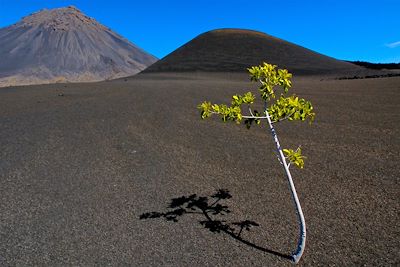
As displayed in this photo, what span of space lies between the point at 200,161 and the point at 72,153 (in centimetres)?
305

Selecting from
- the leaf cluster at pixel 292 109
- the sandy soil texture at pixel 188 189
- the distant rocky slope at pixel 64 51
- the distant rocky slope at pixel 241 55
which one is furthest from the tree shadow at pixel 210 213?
the distant rocky slope at pixel 64 51

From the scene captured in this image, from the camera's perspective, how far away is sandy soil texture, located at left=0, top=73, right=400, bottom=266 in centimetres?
484

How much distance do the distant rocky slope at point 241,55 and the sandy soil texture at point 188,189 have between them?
28811 millimetres

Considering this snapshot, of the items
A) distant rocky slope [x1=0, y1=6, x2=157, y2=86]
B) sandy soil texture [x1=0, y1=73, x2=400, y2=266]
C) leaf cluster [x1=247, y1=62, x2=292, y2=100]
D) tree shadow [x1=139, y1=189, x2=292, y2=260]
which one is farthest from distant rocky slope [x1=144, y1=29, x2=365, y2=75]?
distant rocky slope [x1=0, y1=6, x2=157, y2=86]

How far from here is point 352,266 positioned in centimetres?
445

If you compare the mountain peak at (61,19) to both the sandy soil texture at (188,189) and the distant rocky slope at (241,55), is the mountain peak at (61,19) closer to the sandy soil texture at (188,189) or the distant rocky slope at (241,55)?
the distant rocky slope at (241,55)

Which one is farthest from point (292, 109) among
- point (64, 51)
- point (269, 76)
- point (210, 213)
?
point (64, 51)

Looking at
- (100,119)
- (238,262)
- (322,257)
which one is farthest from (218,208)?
(100,119)

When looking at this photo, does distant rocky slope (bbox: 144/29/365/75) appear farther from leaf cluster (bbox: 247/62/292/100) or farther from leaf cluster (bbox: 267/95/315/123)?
leaf cluster (bbox: 247/62/292/100)

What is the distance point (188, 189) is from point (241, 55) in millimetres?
42371

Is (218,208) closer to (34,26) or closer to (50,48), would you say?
(50,48)

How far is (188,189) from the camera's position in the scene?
664 cm

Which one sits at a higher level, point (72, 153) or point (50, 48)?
point (50, 48)

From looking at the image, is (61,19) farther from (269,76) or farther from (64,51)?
(269,76)
